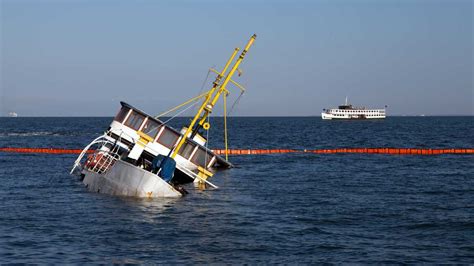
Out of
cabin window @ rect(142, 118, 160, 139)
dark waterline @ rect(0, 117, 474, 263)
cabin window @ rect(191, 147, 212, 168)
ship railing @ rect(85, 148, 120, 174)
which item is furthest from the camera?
cabin window @ rect(191, 147, 212, 168)

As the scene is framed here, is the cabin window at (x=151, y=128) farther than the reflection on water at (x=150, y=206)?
Yes

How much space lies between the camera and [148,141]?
42.9m

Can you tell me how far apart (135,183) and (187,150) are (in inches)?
285

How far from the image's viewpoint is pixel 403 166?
213ft

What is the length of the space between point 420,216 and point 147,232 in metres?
14.9

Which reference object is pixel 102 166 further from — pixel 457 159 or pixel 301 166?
pixel 457 159

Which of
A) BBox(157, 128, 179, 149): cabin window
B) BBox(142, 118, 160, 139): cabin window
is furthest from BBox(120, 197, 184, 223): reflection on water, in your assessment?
BBox(142, 118, 160, 139): cabin window

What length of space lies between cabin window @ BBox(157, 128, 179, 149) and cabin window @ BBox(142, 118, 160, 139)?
50 centimetres

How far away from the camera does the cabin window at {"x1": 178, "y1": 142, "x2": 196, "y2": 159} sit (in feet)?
144

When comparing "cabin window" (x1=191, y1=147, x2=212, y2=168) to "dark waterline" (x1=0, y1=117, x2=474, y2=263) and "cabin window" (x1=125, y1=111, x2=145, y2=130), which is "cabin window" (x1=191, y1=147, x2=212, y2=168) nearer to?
"dark waterline" (x1=0, y1=117, x2=474, y2=263)

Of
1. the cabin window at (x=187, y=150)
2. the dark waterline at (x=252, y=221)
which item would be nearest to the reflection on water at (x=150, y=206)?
the dark waterline at (x=252, y=221)

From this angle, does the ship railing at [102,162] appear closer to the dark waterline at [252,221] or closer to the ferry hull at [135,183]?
the ferry hull at [135,183]

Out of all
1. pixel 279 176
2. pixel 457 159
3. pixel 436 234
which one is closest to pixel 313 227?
pixel 436 234

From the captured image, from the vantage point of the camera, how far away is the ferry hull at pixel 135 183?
1469 inches
